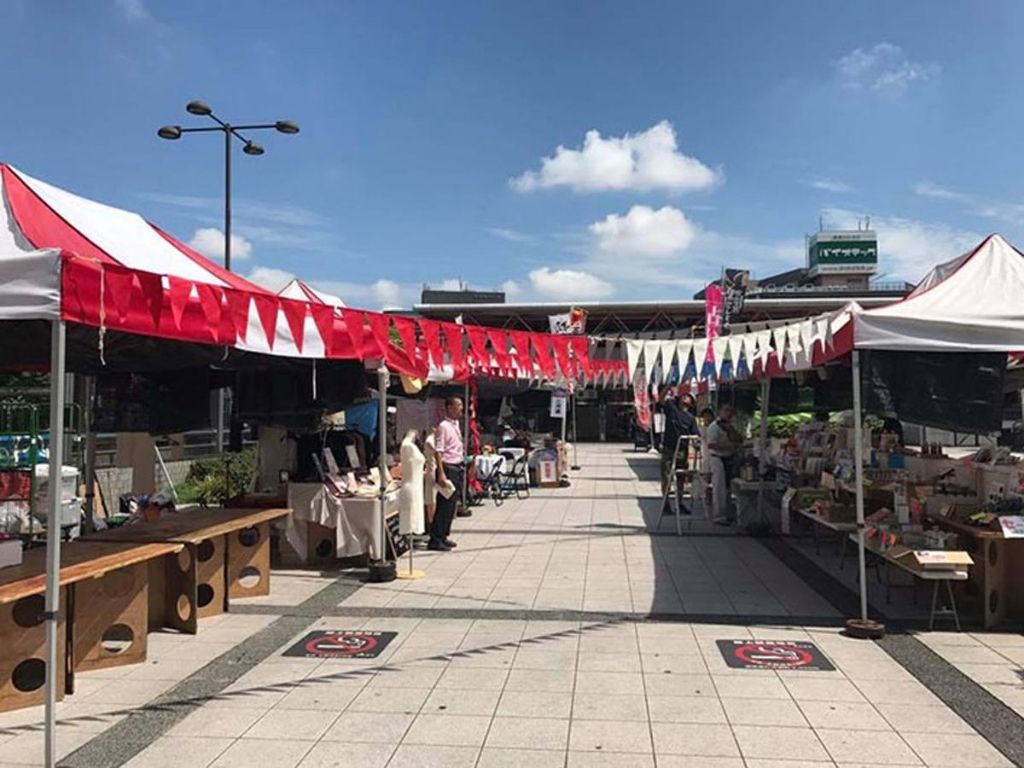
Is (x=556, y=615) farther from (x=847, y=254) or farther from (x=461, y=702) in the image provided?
(x=847, y=254)

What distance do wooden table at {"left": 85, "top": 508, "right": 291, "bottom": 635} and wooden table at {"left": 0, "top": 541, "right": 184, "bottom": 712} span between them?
0.48 meters

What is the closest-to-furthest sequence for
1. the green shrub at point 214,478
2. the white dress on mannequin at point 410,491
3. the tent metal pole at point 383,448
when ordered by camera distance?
the tent metal pole at point 383,448
the white dress on mannequin at point 410,491
the green shrub at point 214,478

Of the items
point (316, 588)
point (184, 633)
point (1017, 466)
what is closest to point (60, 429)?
point (184, 633)

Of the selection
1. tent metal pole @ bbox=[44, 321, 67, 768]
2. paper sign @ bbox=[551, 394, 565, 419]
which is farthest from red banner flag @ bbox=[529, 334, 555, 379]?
paper sign @ bbox=[551, 394, 565, 419]

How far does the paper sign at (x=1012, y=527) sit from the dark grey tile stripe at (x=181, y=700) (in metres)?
5.34

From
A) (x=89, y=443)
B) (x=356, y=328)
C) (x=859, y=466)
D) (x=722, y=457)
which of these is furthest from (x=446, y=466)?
(x=859, y=466)

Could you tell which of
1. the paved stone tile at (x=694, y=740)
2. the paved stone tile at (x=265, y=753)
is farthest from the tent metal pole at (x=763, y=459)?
the paved stone tile at (x=265, y=753)

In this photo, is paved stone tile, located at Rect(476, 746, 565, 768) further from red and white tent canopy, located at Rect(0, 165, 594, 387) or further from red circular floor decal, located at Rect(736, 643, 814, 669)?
red and white tent canopy, located at Rect(0, 165, 594, 387)

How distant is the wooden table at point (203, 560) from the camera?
235 inches

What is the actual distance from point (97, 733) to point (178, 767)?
0.72 meters

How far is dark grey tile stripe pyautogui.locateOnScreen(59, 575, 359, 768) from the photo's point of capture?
3.89 metres

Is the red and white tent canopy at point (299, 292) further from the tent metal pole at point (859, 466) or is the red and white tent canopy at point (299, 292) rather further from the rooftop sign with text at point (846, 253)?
the rooftop sign with text at point (846, 253)

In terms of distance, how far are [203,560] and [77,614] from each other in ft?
4.76

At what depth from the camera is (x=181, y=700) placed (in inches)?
181
